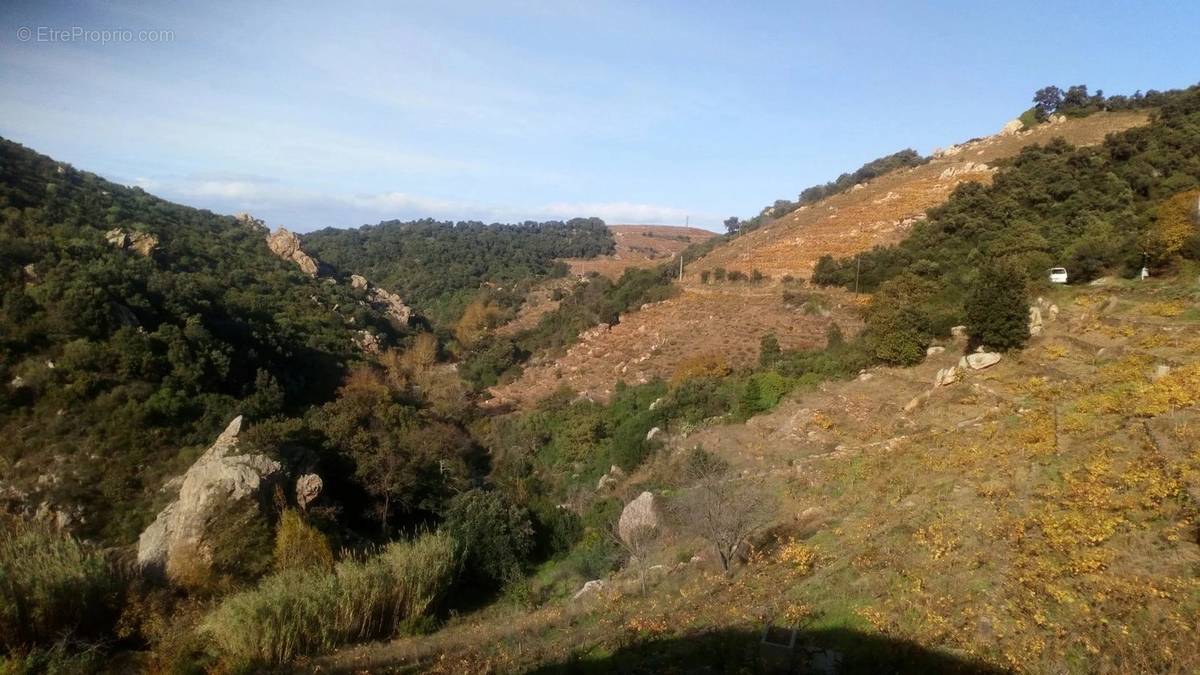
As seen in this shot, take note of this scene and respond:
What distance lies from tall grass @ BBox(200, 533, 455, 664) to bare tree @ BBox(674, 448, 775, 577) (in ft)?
16.5

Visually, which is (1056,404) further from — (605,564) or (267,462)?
(267,462)

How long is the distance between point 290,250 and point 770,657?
4987 centimetres

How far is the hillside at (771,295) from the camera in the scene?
87.0 feet

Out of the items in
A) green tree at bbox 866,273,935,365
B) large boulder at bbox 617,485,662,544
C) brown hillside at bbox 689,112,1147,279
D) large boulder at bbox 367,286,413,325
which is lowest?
large boulder at bbox 617,485,662,544

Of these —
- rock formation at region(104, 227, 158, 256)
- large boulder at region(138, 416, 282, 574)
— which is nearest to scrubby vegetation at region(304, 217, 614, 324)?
rock formation at region(104, 227, 158, 256)

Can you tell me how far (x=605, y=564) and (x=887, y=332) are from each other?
36.0ft

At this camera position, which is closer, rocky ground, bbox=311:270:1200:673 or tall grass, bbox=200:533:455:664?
rocky ground, bbox=311:270:1200:673

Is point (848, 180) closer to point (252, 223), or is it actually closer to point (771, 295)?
point (771, 295)

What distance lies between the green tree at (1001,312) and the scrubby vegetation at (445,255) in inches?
1661

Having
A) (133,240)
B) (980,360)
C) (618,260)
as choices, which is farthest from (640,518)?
(618,260)

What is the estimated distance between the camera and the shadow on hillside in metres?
6.88

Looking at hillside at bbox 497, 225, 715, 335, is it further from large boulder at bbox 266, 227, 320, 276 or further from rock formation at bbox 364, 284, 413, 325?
large boulder at bbox 266, 227, 320, 276

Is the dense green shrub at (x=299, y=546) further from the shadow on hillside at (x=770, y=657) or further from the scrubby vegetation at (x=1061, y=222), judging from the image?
the scrubby vegetation at (x=1061, y=222)

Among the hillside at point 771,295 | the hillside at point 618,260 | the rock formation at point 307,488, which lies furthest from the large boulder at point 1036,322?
the hillside at point 618,260
